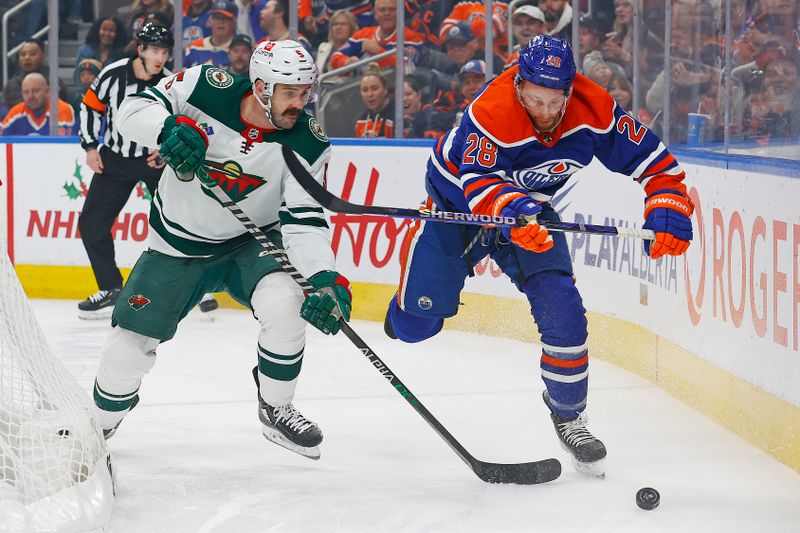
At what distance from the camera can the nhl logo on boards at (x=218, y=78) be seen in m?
3.10

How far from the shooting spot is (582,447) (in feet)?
10.1

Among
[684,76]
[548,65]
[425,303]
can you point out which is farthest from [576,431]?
[684,76]

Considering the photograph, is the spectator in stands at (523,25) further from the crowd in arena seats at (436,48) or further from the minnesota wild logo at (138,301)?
the minnesota wild logo at (138,301)

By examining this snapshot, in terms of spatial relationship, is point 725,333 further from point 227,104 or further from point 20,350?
point 20,350

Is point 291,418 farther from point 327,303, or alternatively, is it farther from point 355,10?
point 355,10

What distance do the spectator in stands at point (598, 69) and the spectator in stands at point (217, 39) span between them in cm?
179

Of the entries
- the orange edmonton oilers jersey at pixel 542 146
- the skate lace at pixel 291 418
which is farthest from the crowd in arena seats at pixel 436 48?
the skate lace at pixel 291 418

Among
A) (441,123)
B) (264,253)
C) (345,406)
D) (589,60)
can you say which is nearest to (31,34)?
(441,123)

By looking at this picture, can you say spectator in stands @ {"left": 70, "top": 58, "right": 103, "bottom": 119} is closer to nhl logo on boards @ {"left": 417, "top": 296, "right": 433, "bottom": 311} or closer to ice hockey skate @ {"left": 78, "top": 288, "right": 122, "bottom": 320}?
ice hockey skate @ {"left": 78, "top": 288, "right": 122, "bottom": 320}

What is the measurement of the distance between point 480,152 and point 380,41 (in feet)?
9.66

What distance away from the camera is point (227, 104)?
3.08 m

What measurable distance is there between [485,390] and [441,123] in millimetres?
1873

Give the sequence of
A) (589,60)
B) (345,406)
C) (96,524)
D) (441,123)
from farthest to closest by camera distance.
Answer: (441,123)
(589,60)
(345,406)
(96,524)

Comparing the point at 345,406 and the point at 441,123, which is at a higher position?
the point at 441,123
